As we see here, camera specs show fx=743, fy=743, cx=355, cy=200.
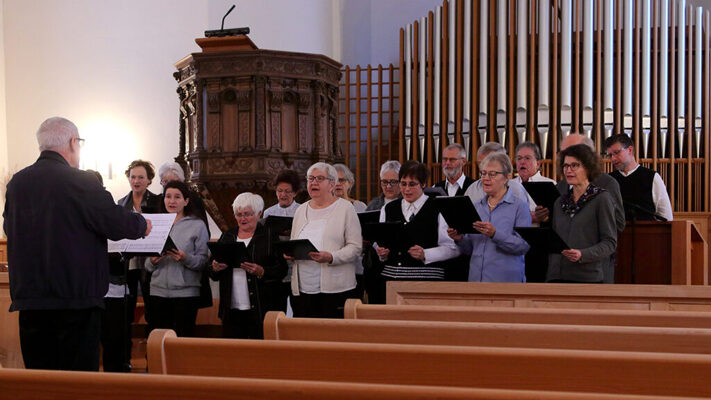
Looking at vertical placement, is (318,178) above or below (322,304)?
above

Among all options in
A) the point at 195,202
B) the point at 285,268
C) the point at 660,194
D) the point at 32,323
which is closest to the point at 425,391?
the point at 32,323

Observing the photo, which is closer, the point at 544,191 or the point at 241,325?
the point at 544,191

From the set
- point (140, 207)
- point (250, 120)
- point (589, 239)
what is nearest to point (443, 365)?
point (589, 239)

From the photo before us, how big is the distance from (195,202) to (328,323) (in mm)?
2283

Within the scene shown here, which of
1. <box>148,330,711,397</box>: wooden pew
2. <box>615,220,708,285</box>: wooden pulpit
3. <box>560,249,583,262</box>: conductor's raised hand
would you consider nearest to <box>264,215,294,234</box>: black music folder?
<box>560,249,583,262</box>: conductor's raised hand

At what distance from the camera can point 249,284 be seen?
407 centimetres

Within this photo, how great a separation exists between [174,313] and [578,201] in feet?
7.25

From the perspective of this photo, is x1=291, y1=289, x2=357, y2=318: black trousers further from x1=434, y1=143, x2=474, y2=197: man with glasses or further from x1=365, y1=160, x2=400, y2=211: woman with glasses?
x1=434, y1=143, x2=474, y2=197: man with glasses

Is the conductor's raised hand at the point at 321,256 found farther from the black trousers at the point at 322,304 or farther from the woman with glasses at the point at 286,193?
the woman with glasses at the point at 286,193

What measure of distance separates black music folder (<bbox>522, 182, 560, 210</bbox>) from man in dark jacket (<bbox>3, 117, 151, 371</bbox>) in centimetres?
199

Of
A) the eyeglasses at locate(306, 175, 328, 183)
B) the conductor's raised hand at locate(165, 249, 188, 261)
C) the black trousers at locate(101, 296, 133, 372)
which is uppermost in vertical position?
the eyeglasses at locate(306, 175, 328, 183)

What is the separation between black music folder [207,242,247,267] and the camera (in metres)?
3.80

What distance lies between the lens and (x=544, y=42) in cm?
791

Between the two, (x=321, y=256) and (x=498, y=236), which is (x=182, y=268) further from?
(x=498, y=236)
